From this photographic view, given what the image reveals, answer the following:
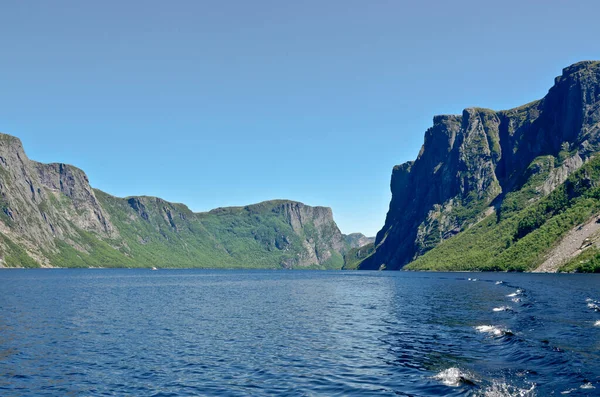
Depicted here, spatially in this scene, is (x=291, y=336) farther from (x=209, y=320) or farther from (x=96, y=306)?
(x=96, y=306)

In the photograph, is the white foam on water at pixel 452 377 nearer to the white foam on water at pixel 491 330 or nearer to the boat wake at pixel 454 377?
the boat wake at pixel 454 377

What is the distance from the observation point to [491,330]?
5981cm

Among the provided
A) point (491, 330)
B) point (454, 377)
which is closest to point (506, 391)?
point (454, 377)

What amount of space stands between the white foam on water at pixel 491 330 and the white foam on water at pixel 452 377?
20.8 metres

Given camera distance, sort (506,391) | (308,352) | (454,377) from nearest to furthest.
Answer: (506,391) → (454,377) → (308,352)

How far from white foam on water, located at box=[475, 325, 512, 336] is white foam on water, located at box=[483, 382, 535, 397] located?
2379 centimetres

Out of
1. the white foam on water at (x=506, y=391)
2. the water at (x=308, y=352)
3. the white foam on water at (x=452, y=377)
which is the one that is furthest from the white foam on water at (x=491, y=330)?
the white foam on water at (x=506, y=391)

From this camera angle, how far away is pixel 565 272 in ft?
619

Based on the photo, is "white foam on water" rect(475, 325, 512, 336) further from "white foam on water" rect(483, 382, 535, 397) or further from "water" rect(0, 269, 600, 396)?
"white foam on water" rect(483, 382, 535, 397)

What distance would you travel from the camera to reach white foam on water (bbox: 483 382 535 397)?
1278 inches

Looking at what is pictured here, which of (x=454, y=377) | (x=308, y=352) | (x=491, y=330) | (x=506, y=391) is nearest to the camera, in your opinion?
(x=506, y=391)

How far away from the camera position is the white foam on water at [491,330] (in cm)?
5744

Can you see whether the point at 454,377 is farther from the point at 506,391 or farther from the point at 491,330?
the point at 491,330

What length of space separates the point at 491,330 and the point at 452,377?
25.8m
